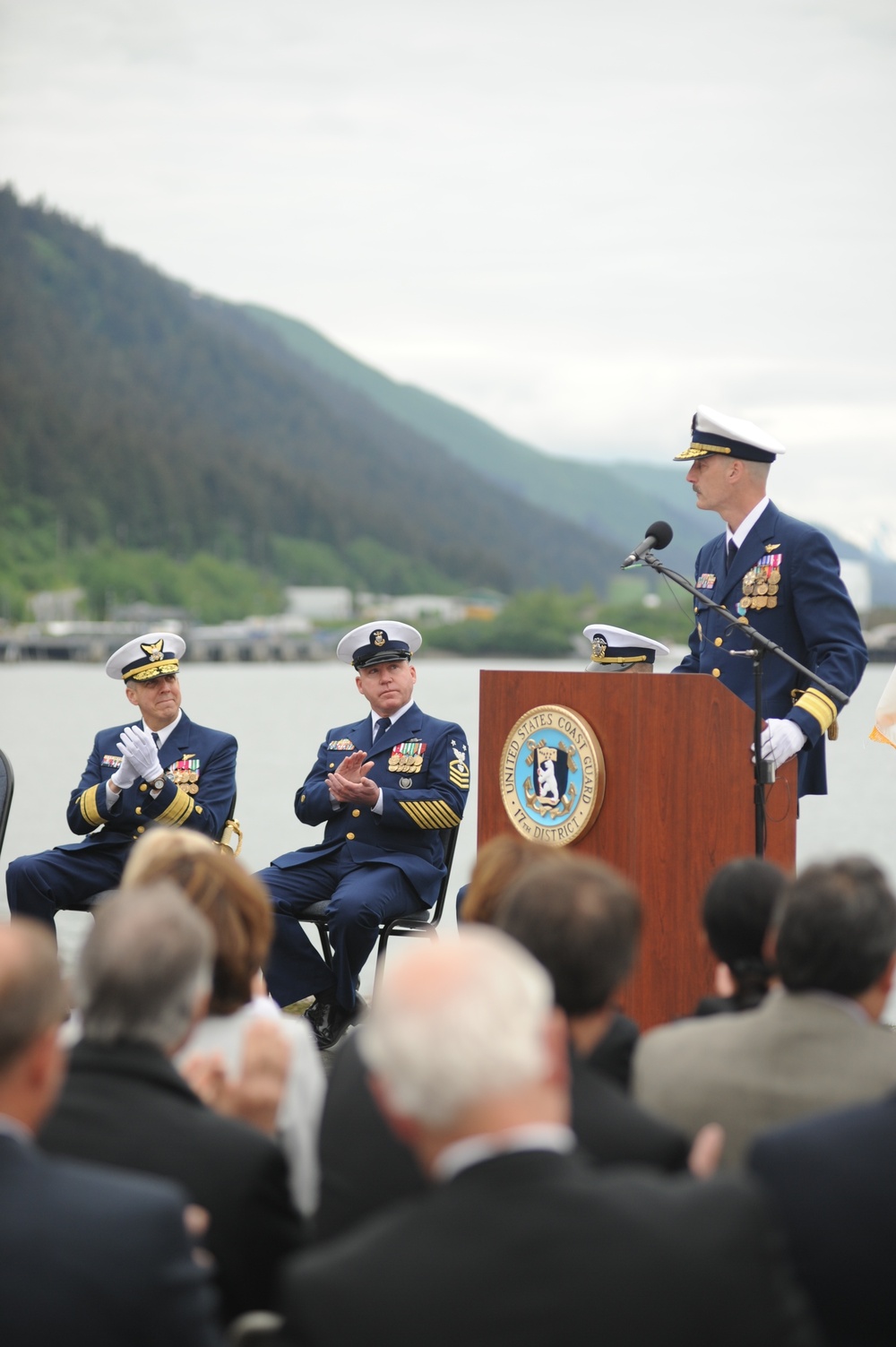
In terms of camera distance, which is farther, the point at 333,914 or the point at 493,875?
the point at 333,914

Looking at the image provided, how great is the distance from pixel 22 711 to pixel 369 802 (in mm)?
36337

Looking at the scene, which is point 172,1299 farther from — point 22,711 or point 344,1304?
point 22,711

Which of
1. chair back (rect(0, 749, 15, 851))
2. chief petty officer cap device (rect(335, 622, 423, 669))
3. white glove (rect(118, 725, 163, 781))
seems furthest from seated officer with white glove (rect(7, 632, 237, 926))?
chief petty officer cap device (rect(335, 622, 423, 669))

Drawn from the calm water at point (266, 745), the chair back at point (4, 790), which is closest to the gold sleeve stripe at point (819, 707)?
the calm water at point (266, 745)

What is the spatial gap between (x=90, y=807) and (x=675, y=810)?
2355 mm

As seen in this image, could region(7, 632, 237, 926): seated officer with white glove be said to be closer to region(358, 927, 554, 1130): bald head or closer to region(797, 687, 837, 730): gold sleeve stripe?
region(797, 687, 837, 730): gold sleeve stripe

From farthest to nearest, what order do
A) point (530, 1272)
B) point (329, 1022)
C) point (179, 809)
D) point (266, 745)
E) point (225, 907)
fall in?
point (266, 745) < point (179, 809) < point (329, 1022) < point (225, 907) < point (530, 1272)

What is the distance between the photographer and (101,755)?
562 cm

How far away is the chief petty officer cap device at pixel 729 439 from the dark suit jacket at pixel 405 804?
55.4 inches

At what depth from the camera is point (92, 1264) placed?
4.68ft

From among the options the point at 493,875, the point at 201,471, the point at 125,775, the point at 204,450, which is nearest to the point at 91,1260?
the point at 493,875

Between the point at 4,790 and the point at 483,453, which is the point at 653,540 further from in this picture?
the point at 483,453

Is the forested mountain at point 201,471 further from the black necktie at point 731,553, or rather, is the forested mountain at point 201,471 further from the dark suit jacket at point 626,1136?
the dark suit jacket at point 626,1136

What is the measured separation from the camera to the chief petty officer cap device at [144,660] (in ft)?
18.2
